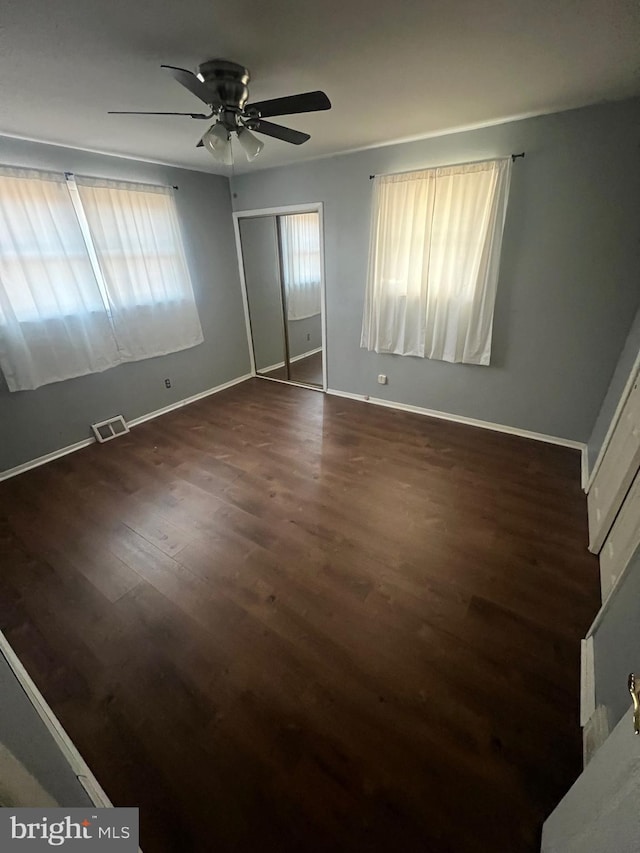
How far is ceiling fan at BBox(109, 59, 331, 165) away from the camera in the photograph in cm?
156

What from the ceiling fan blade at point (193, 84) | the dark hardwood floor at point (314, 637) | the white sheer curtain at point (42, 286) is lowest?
the dark hardwood floor at point (314, 637)

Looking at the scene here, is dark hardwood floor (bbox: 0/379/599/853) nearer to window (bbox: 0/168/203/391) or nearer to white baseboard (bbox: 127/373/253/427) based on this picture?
white baseboard (bbox: 127/373/253/427)

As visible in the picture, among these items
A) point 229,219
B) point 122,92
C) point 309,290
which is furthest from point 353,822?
point 309,290

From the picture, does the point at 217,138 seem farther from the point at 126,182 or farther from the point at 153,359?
the point at 153,359

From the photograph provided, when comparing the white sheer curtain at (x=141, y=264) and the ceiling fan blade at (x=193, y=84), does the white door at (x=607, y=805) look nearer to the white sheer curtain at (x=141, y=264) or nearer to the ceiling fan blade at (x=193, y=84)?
the ceiling fan blade at (x=193, y=84)

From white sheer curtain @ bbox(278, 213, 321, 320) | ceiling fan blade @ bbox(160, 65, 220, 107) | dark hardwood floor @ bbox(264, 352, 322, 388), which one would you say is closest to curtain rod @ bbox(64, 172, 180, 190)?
white sheer curtain @ bbox(278, 213, 321, 320)

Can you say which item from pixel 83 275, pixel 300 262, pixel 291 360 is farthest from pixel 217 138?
pixel 291 360

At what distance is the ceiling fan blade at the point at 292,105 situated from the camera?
154 cm

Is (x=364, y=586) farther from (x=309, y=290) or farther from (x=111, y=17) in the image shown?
(x=309, y=290)

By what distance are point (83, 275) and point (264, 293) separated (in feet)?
7.52

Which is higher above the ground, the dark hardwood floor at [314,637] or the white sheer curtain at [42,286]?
the white sheer curtain at [42,286]

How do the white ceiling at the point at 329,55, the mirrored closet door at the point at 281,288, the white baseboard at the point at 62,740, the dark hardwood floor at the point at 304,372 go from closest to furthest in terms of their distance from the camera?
1. the white baseboard at the point at 62,740
2. the white ceiling at the point at 329,55
3. the mirrored closet door at the point at 281,288
4. the dark hardwood floor at the point at 304,372

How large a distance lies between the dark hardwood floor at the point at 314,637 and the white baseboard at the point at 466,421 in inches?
4.8

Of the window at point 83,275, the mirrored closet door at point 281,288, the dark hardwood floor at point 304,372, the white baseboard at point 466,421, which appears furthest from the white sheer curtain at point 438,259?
the window at point 83,275
